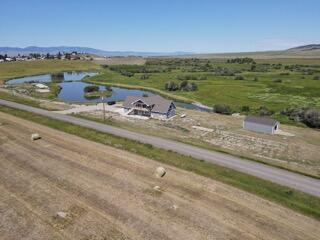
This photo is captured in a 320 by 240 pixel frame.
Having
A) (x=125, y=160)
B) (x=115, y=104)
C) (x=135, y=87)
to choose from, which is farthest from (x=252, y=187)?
(x=135, y=87)

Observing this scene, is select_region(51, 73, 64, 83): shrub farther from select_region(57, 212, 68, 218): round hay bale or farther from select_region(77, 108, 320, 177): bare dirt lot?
select_region(57, 212, 68, 218): round hay bale

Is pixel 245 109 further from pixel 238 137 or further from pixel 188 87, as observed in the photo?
pixel 188 87

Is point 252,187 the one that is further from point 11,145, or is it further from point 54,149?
point 11,145

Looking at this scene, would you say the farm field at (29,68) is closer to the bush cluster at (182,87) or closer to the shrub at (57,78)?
the shrub at (57,78)

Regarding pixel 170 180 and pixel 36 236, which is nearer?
pixel 36 236

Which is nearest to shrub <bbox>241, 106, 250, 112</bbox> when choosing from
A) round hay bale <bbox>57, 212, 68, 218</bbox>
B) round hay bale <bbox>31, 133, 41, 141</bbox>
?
round hay bale <bbox>31, 133, 41, 141</bbox>

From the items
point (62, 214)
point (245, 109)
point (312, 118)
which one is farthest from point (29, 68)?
point (62, 214)

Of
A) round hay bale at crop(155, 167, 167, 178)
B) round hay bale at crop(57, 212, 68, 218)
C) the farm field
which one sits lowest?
round hay bale at crop(57, 212, 68, 218)

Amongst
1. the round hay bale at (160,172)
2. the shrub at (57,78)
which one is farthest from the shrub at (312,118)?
the shrub at (57,78)
